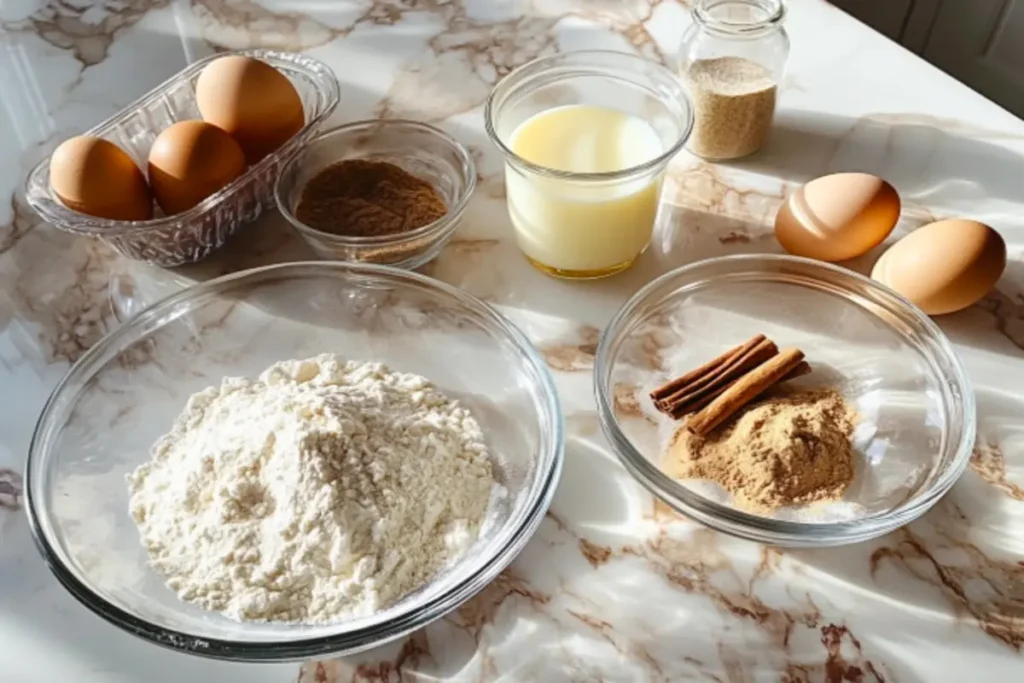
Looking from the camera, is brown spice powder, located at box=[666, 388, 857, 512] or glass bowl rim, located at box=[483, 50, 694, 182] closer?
brown spice powder, located at box=[666, 388, 857, 512]

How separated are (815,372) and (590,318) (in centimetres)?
24

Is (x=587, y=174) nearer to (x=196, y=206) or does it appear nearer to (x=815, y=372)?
(x=815, y=372)

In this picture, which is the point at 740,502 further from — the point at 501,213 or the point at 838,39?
the point at 838,39

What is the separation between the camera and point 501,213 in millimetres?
1166

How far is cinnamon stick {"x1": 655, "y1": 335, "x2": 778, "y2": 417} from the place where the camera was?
3.10 feet

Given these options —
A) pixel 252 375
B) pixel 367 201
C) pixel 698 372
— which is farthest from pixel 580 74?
pixel 252 375

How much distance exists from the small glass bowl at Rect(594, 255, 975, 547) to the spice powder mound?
28 centimetres

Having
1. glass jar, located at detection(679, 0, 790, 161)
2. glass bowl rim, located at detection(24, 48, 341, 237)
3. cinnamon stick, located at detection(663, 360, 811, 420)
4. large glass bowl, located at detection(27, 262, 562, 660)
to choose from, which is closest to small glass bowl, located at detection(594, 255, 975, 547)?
cinnamon stick, located at detection(663, 360, 811, 420)

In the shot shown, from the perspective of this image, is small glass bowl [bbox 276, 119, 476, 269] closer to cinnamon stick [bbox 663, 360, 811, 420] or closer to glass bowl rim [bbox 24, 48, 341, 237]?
glass bowl rim [bbox 24, 48, 341, 237]

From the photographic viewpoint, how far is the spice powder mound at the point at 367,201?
107cm

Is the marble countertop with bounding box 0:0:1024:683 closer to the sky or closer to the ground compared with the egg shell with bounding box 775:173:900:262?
closer to the ground

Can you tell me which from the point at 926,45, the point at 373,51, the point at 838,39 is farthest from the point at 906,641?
the point at 926,45

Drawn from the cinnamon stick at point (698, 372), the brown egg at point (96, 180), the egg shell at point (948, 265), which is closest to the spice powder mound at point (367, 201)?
the brown egg at point (96, 180)

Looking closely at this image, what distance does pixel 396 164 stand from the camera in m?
1.18
